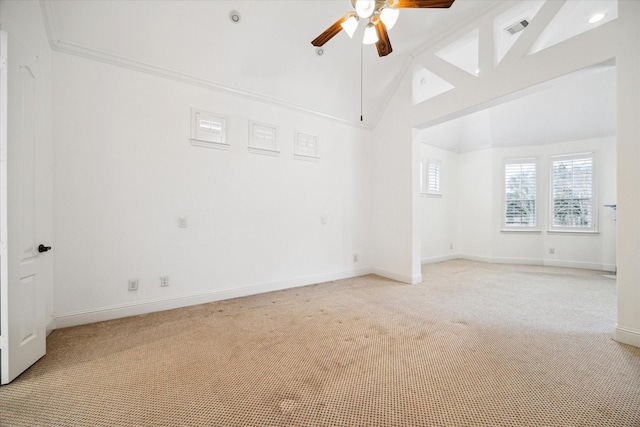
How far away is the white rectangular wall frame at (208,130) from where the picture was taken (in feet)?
11.1

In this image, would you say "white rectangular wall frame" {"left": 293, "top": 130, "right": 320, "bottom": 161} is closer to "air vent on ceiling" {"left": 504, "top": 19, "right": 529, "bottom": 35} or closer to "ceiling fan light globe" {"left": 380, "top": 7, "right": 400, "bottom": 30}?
"ceiling fan light globe" {"left": 380, "top": 7, "right": 400, "bottom": 30}

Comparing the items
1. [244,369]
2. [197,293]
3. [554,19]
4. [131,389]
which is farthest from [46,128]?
[554,19]

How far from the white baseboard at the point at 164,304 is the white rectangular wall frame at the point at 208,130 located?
206 cm

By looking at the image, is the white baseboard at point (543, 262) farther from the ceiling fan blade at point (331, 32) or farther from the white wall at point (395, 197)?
the ceiling fan blade at point (331, 32)

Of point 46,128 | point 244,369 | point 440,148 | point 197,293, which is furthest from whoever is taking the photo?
point 440,148

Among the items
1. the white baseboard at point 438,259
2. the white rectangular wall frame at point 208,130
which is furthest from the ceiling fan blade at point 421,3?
the white baseboard at point 438,259

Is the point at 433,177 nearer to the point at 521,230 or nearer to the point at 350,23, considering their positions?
the point at 521,230

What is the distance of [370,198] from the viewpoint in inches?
206

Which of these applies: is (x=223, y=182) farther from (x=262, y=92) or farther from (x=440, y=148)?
(x=440, y=148)

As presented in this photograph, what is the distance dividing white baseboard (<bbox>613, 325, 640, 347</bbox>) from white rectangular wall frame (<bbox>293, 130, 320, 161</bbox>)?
13.6 ft

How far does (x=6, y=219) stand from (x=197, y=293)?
6.58ft

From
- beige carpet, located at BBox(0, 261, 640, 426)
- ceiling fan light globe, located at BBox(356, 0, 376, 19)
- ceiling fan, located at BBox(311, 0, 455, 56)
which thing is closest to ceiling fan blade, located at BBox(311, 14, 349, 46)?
ceiling fan, located at BBox(311, 0, 455, 56)

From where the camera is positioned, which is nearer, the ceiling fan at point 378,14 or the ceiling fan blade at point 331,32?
the ceiling fan at point 378,14

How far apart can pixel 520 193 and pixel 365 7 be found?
6.43m
